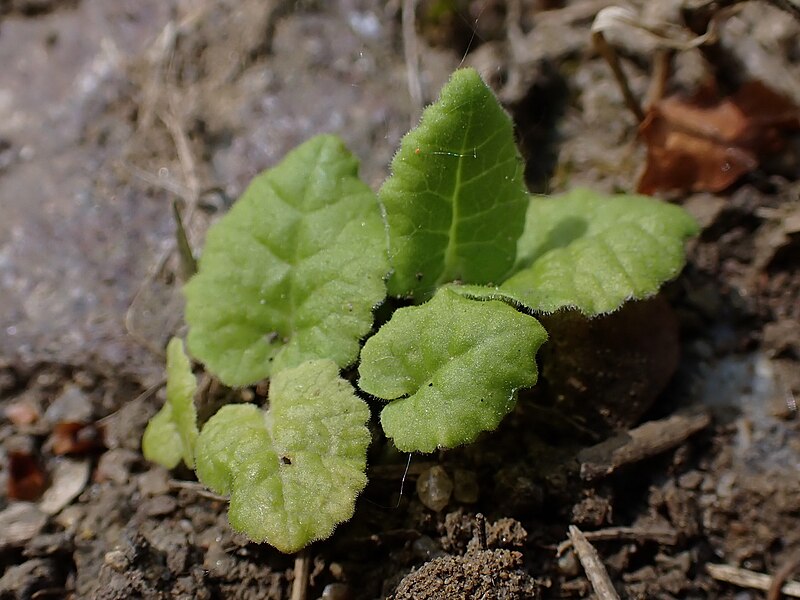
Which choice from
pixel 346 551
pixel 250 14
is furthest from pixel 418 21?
pixel 346 551

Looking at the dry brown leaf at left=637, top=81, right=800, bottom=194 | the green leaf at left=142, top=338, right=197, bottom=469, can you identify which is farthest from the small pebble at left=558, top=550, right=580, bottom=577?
the dry brown leaf at left=637, top=81, right=800, bottom=194

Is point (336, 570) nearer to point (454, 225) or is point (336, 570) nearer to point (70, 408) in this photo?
point (454, 225)

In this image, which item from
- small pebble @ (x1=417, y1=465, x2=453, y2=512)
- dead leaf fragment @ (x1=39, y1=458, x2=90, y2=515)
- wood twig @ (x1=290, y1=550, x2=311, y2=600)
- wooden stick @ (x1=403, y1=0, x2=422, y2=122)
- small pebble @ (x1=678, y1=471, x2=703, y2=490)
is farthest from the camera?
wooden stick @ (x1=403, y1=0, x2=422, y2=122)

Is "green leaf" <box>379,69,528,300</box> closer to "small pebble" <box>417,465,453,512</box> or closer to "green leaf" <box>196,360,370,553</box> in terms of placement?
"green leaf" <box>196,360,370,553</box>

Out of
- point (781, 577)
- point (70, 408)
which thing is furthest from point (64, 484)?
point (781, 577)

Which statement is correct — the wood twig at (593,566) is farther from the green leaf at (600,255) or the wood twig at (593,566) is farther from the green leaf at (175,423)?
the green leaf at (175,423)

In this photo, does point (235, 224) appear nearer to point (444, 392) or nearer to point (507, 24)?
point (444, 392)
